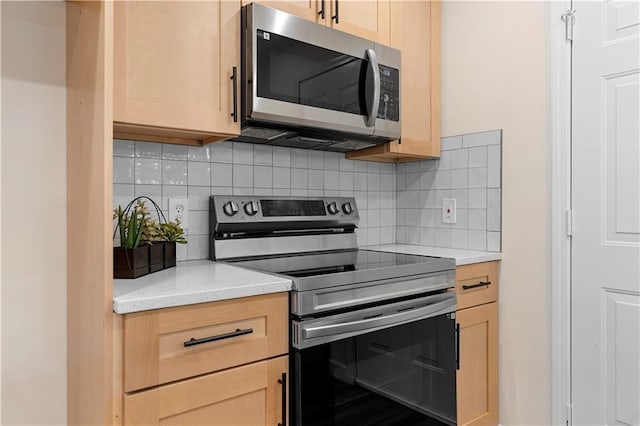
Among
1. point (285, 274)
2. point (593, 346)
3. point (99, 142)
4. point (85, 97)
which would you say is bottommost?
point (593, 346)

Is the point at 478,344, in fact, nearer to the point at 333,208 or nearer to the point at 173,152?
the point at 333,208

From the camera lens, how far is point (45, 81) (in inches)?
55.1

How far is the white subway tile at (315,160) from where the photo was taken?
2154mm

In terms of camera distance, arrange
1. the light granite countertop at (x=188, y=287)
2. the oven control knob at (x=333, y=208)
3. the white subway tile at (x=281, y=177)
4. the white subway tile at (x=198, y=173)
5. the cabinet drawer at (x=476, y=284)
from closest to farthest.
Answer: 1. the light granite countertop at (x=188, y=287)
2. the white subway tile at (x=198, y=173)
3. the cabinet drawer at (x=476, y=284)
4. the white subway tile at (x=281, y=177)
5. the oven control knob at (x=333, y=208)

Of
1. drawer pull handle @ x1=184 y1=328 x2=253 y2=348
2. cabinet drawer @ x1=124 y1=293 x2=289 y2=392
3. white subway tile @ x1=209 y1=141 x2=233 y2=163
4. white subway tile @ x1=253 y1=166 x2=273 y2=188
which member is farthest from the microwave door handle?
drawer pull handle @ x1=184 y1=328 x2=253 y2=348

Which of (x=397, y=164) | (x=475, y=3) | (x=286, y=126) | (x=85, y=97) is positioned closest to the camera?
(x=85, y=97)

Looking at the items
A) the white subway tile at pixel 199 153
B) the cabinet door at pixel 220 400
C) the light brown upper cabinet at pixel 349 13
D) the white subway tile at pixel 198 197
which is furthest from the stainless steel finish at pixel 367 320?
the light brown upper cabinet at pixel 349 13

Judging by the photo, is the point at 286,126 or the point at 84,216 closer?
the point at 84,216

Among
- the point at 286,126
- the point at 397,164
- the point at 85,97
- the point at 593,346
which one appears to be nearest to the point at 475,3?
the point at 397,164

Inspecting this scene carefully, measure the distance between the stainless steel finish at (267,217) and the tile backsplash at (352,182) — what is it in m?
0.05

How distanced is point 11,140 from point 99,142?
0.42m

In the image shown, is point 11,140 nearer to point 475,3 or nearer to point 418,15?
point 418,15

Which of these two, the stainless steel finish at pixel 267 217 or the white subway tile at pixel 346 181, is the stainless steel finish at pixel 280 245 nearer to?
the stainless steel finish at pixel 267 217

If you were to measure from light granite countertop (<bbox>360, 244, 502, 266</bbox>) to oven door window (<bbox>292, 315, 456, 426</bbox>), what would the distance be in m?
0.29
